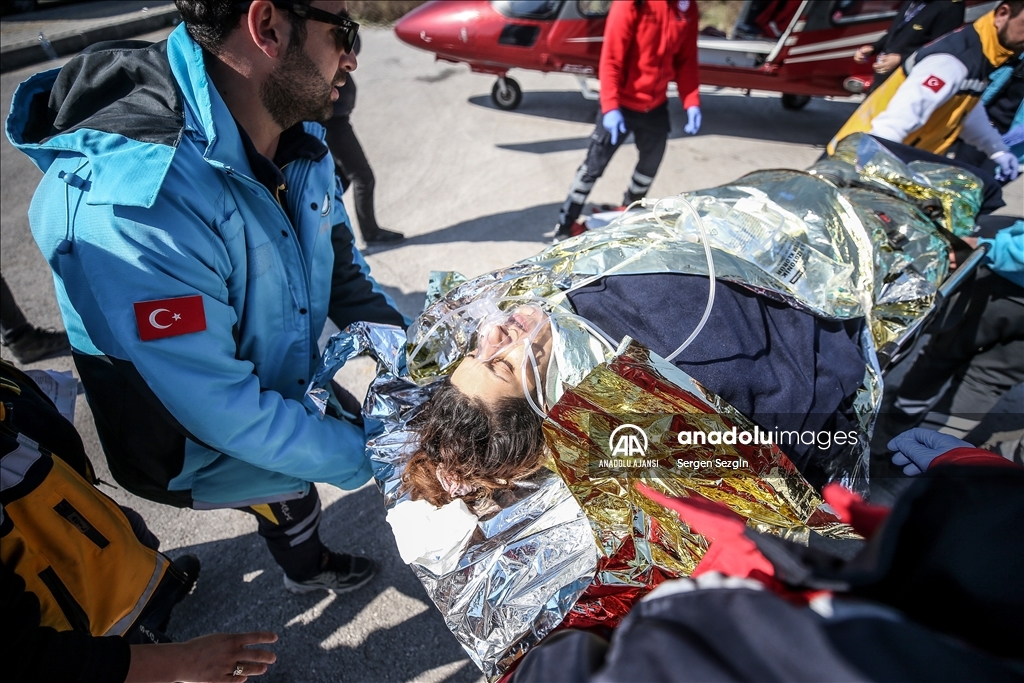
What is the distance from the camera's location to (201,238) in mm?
1208

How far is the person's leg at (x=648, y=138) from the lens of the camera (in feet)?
11.8

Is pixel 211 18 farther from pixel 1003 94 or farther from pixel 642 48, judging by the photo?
pixel 1003 94

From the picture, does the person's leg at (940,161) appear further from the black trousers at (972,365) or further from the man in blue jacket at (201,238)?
the man in blue jacket at (201,238)

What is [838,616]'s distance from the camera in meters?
0.54

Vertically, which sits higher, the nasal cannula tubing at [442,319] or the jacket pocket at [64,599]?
the nasal cannula tubing at [442,319]

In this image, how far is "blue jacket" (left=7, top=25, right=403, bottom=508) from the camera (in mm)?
1125

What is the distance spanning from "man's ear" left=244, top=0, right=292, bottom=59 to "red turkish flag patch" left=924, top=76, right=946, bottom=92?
282 cm

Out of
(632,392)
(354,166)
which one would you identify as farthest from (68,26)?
(632,392)

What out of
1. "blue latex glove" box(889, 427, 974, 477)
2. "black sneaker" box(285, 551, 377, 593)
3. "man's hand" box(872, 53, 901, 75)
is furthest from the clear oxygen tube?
"man's hand" box(872, 53, 901, 75)

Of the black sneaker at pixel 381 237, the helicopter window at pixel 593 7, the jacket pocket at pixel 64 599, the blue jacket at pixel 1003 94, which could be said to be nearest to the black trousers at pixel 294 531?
the jacket pocket at pixel 64 599

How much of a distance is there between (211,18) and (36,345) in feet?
8.32

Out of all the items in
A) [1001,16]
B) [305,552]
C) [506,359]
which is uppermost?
[1001,16]

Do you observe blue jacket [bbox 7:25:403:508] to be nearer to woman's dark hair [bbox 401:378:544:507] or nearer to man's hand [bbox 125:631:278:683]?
woman's dark hair [bbox 401:378:544:507]

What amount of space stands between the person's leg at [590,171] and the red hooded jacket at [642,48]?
0.58ft
